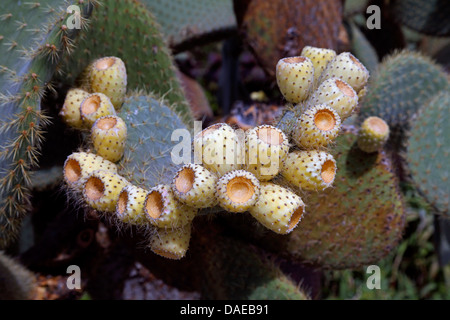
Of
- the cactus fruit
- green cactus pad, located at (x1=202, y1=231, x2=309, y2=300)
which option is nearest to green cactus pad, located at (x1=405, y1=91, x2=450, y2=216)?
green cactus pad, located at (x1=202, y1=231, x2=309, y2=300)

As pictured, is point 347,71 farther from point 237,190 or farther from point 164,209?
point 164,209

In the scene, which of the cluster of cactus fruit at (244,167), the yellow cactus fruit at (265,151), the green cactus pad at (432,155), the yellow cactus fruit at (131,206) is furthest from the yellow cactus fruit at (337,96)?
the green cactus pad at (432,155)

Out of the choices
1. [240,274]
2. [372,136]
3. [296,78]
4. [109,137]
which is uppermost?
[296,78]

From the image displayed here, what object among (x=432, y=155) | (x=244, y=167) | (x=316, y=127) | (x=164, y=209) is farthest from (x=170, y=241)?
(x=432, y=155)

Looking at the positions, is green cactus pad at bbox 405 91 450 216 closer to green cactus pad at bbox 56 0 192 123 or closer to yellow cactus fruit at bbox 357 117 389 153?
yellow cactus fruit at bbox 357 117 389 153

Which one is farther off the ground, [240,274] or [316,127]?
[316,127]
